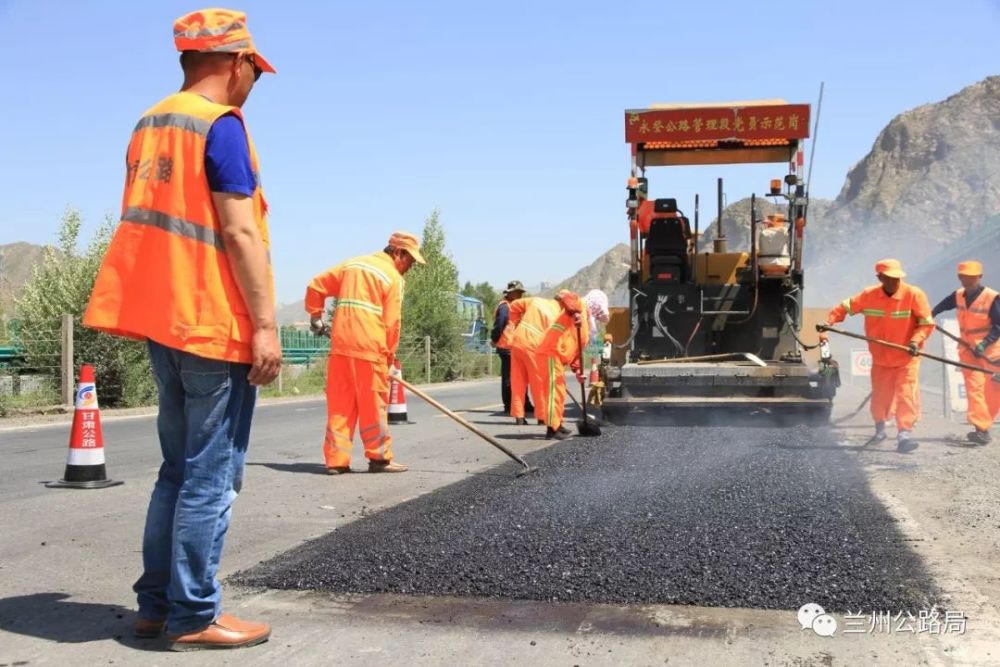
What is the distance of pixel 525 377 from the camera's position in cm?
1105

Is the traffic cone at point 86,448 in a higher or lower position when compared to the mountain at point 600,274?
lower

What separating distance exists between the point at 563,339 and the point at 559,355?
6.6 inches

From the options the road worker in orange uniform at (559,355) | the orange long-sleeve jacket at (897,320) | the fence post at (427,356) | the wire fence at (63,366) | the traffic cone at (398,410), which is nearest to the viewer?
the orange long-sleeve jacket at (897,320)

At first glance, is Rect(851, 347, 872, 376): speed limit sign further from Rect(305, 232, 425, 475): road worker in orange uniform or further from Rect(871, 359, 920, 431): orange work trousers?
Rect(305, 232, 425, 475): road worker in orange uniform

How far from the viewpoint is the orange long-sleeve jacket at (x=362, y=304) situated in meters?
7.41

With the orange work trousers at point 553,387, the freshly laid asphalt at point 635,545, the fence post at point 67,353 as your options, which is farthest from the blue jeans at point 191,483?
the fence post at point 67,353

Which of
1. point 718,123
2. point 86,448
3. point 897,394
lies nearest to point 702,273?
point 718,123

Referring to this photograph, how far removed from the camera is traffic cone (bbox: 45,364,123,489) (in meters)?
6.73

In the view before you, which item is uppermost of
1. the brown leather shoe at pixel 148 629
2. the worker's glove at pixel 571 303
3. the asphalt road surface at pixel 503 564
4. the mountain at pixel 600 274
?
the mountain at pixel 600 274

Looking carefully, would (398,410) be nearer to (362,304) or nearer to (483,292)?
(362,304)

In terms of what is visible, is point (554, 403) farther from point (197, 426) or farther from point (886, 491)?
point (197, 426)

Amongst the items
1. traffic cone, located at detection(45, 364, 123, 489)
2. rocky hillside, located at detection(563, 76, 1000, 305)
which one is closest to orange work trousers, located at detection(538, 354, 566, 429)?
traffic cone, located at detection(45, 364, 123, 489)

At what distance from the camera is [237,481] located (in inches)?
132

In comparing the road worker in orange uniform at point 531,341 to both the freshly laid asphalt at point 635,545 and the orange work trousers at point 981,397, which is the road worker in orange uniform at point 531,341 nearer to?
the freshly laid asphalt at point 635,545
